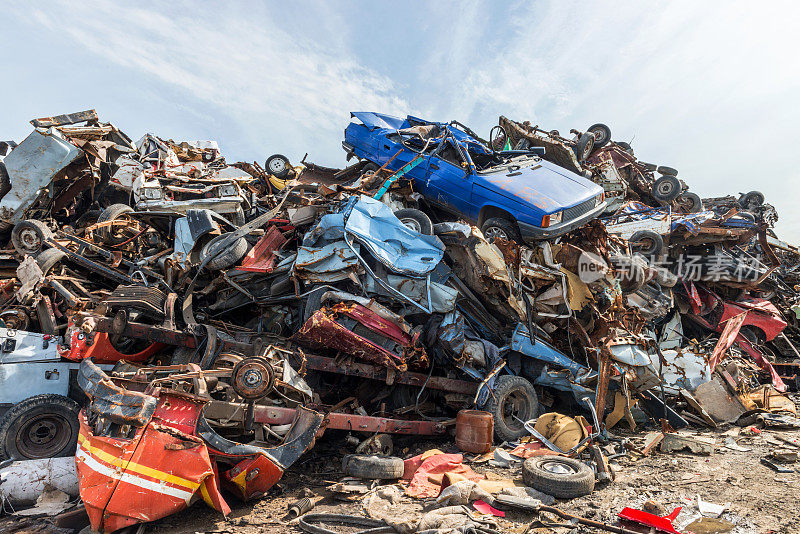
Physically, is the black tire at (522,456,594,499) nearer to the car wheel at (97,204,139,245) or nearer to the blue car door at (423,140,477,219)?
the blue car door at (423,140,477,219)

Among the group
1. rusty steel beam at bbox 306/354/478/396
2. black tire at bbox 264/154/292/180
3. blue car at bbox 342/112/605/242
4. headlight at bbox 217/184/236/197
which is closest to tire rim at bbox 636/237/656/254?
blue car at bbox 342/112/605/242

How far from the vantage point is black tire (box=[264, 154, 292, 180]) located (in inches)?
435

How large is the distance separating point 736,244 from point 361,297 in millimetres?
10090

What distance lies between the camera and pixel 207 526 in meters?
3.06

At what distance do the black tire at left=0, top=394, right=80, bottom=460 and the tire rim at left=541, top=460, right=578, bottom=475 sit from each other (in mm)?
4307

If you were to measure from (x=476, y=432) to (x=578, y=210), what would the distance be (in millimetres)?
3540

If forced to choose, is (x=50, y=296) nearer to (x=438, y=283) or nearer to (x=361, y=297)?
(x=361, y=297)

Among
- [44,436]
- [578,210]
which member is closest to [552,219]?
[578,210]

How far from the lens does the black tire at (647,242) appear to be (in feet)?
29.2

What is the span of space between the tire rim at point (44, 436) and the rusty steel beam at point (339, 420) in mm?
1564

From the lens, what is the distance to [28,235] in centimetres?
614

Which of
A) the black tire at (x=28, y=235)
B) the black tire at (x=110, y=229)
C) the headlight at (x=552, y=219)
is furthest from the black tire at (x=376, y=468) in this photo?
the black tire at (x=28, y=235)

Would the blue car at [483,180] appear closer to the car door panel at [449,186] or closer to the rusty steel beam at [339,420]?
the car door panel at [449,186]

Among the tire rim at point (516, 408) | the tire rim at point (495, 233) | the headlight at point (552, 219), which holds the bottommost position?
the tire rim at point (516, 408)
